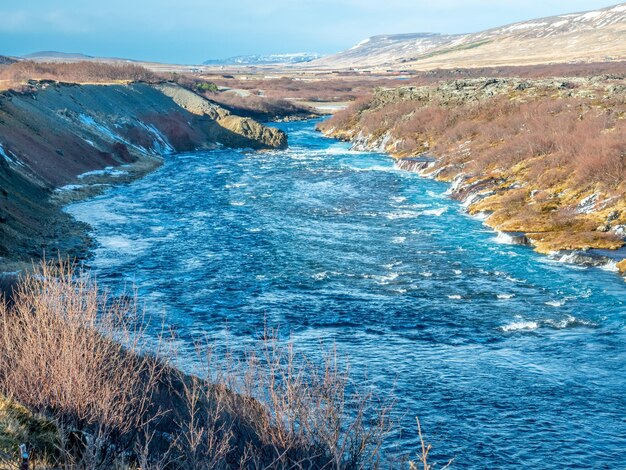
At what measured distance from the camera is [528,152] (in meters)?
58.1

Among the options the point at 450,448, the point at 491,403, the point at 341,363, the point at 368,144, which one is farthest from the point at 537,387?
the point at 368,144

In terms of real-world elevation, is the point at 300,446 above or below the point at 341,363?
above

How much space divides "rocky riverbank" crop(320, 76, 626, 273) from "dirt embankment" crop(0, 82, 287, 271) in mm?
20877

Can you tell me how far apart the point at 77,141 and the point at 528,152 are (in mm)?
41799

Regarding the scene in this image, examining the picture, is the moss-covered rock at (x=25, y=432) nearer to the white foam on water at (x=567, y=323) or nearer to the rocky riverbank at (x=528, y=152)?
the white foam on water at (x=567, y=323)

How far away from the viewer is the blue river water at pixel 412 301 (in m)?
19.7

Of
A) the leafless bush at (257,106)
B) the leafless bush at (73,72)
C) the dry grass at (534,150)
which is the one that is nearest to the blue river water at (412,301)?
the dry grass at (534,150)

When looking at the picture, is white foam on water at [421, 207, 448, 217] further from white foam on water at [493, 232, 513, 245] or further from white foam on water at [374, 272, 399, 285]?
white foam on water at [374, 272, 399, 285]

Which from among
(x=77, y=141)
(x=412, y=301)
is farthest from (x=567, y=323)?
(x=77, y=141)

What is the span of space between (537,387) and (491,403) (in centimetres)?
208

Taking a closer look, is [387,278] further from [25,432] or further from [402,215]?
Result: [25,432]

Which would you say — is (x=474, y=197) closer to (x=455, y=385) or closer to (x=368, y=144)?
(x=455, y=385)

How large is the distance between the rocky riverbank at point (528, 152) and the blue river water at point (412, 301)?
2.63 metres

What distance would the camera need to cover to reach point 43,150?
55156mm
